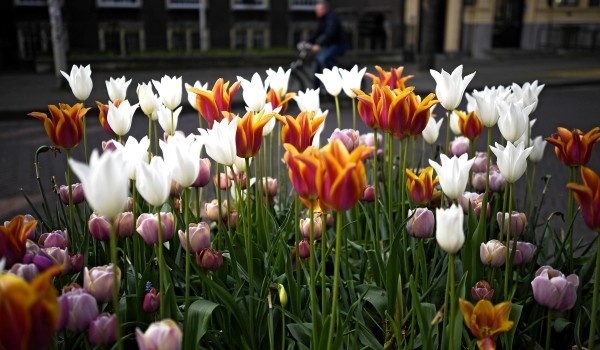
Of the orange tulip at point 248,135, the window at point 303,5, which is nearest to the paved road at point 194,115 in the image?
the orange tulip at point 248,135

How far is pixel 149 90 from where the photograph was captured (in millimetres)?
2057

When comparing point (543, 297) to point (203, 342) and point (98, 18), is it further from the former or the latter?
point (98, 18)

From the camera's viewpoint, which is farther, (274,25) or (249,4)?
(274,25)

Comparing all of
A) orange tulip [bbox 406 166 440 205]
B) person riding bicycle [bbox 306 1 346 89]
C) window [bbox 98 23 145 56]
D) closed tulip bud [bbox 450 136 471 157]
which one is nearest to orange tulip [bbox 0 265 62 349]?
orange tulip [bbox 406 166 440 205]

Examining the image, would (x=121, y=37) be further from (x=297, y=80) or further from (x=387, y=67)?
(x=297, y=80)

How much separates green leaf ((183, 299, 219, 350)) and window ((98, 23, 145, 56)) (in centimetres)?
1875

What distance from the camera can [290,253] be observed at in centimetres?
186

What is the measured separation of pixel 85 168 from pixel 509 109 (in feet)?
4.22

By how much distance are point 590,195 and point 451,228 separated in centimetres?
32

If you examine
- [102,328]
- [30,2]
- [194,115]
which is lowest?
[194,115]

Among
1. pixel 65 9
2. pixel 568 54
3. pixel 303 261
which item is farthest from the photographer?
pixel 568 54

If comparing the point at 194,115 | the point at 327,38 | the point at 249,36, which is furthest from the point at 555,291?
the point at 249,36

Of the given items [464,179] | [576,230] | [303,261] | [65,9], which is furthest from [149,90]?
[65,9]

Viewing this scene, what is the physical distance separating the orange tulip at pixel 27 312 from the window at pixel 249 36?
2055 cm
